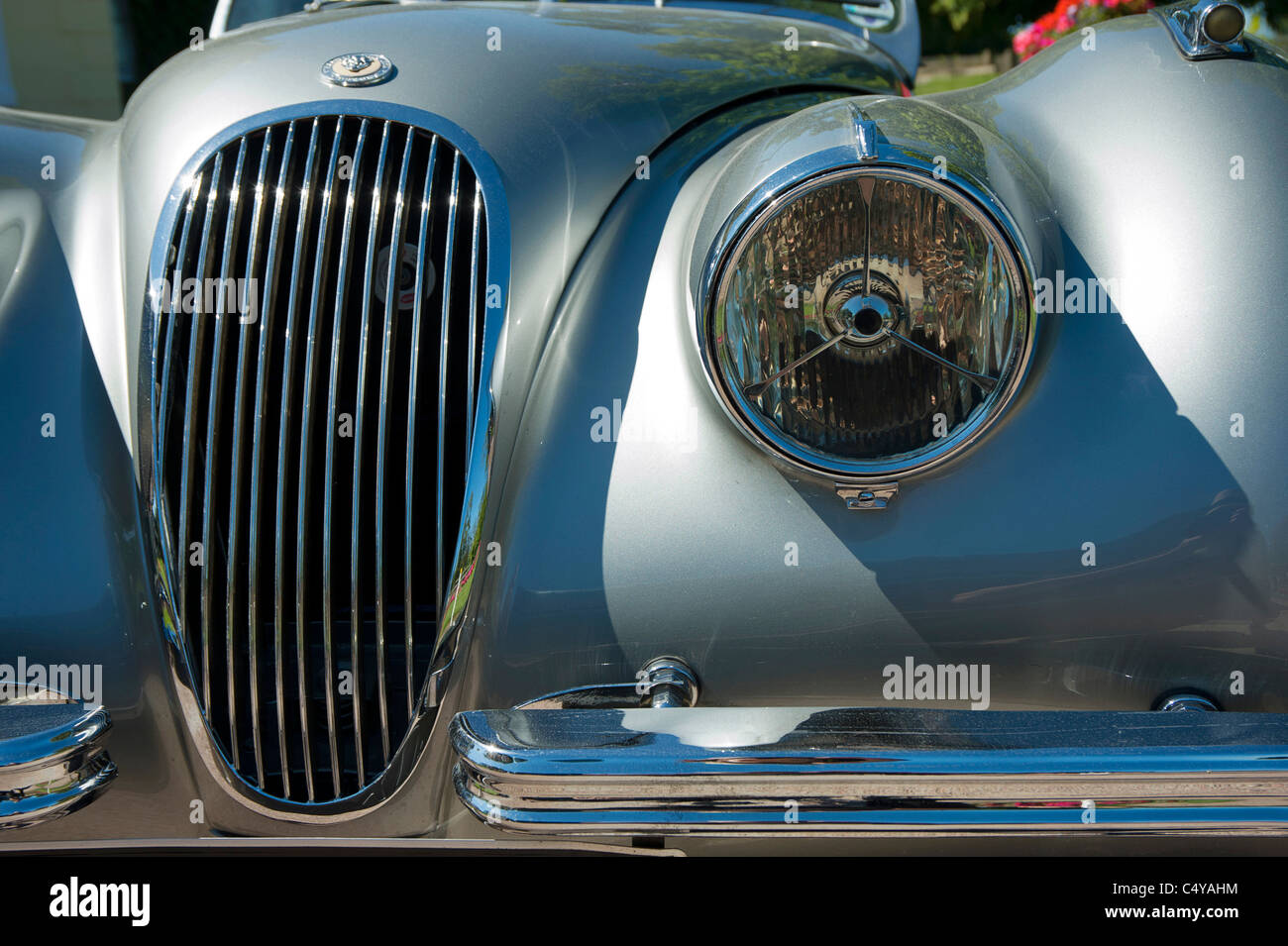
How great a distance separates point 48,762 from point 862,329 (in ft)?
3.50

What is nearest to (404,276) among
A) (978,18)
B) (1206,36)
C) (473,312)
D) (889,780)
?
(473,312)

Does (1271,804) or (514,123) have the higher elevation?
(514,123)

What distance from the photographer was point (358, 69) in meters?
1.73

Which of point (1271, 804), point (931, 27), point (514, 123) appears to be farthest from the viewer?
point (931, 27)

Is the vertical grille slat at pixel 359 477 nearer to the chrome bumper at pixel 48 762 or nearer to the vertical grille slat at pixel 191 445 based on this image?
the vertical grille slat at pixel 191 445

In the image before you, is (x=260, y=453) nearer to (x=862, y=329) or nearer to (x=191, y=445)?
(x=191, y=445)

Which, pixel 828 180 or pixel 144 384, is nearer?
pixel 828 180

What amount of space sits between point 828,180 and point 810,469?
349mm

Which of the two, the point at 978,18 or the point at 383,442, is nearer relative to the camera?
the point at 383,442

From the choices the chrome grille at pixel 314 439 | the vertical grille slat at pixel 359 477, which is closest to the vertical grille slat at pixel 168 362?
the chrome grille at pixel 314 439

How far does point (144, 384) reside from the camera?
1.55 metres
